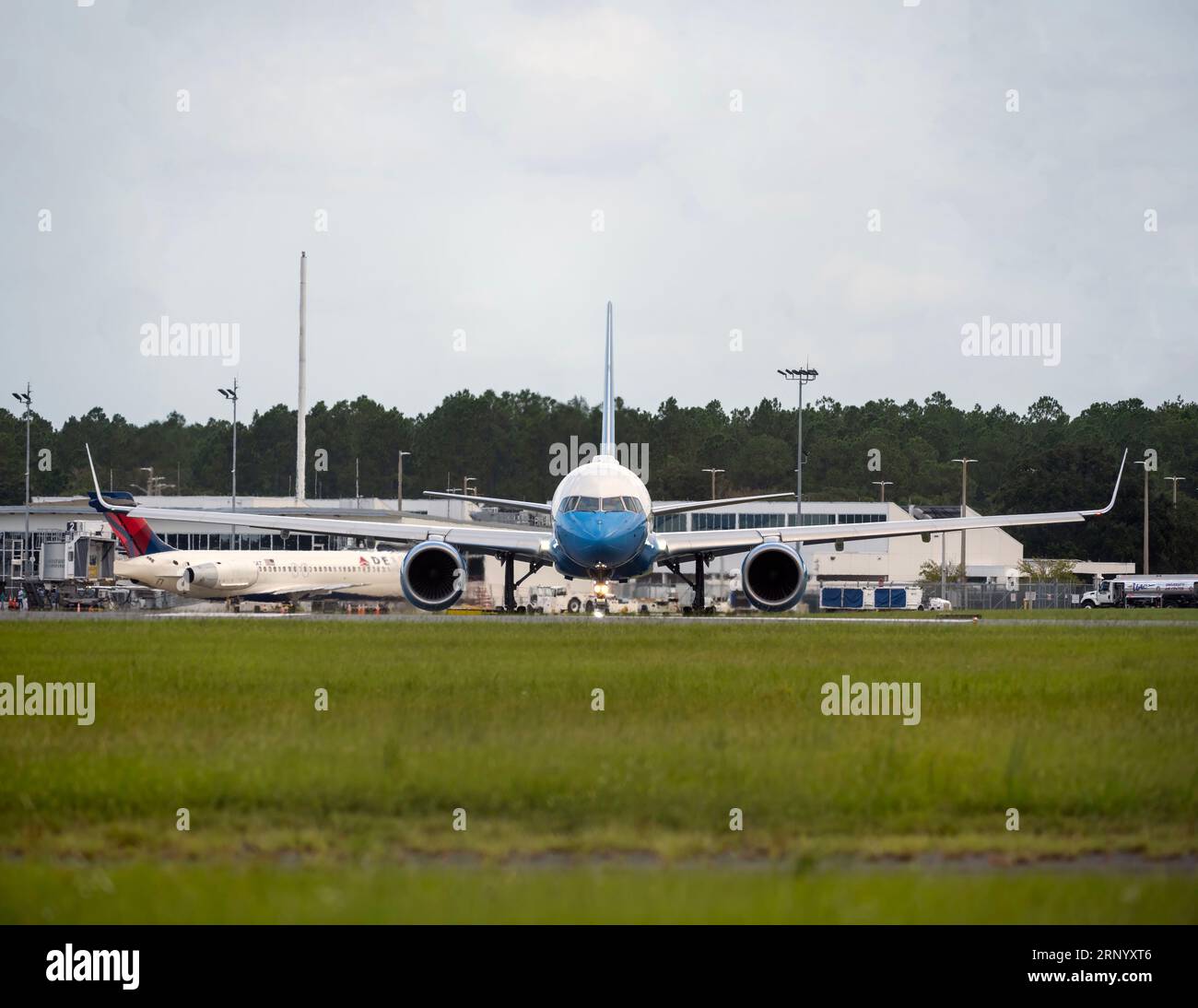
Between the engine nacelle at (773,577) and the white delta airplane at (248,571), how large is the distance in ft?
97.7

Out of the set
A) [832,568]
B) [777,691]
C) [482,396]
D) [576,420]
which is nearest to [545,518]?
[576,420]

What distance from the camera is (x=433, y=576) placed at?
40.3 m

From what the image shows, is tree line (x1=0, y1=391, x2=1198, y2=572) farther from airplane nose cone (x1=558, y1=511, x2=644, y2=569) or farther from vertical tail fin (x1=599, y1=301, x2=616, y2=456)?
airplane nose cone (x1=558, y1=511, x2=644, y2=569)

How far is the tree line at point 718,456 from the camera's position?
118m

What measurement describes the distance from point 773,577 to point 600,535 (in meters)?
6.23

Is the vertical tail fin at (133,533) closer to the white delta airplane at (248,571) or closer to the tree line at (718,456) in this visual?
the white delta airplane at (248,571)

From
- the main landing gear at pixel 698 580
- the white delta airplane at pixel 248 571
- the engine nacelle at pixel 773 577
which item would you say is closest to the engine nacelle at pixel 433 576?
the main landing gear at pixel 698 580

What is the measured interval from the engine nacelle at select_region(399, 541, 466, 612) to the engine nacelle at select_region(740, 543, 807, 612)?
7643mm

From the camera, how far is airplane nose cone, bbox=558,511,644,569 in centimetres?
3697

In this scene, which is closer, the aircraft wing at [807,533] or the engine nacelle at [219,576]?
the aircraft wing at [807,533]

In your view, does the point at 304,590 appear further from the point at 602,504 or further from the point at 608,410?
the point at 602,504

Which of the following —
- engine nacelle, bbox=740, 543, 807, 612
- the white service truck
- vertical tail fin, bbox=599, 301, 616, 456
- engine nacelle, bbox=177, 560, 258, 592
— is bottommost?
the white service truck

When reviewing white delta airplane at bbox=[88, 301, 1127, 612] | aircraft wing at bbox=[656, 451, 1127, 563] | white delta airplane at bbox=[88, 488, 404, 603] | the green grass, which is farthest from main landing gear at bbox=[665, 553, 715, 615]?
the green grass
